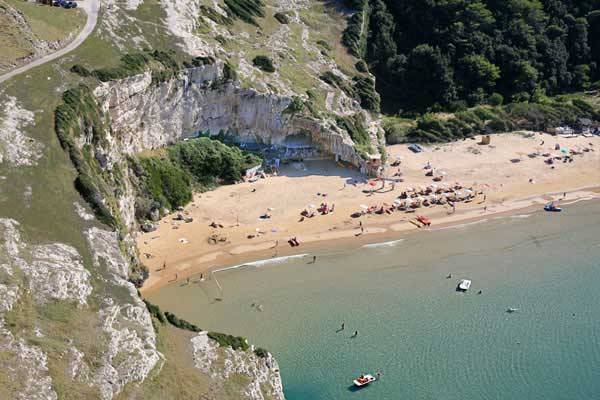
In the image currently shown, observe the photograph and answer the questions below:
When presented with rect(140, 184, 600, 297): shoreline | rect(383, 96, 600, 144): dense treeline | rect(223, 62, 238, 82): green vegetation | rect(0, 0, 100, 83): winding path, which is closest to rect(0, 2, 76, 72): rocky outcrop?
rect(0, 0, 100, 83): winding path

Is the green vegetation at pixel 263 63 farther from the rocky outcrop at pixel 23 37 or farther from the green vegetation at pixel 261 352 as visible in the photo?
the green vegetation at pixel 261 352

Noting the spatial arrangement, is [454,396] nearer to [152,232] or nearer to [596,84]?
[152,232]

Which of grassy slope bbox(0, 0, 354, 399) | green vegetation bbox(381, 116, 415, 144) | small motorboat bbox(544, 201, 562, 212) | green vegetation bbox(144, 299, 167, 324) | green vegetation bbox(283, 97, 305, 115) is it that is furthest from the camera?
green vegetation bbox(381, 116, 415, 144)

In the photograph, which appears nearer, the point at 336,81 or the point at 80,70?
the point at 80,70

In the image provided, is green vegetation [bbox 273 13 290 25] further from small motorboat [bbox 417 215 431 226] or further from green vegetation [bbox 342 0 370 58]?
small motorboat [bbox 417 215 431 226]

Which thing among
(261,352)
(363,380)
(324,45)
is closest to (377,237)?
(363,380)

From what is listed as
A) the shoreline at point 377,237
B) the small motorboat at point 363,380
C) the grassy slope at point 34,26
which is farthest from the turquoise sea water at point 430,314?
the grassy slope at point 34,26

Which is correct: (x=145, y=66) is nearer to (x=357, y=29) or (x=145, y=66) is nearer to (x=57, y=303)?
(x=57, y=303)
